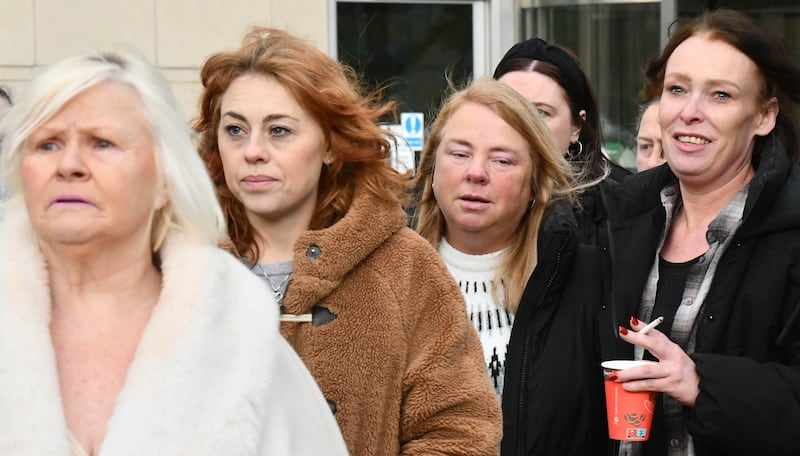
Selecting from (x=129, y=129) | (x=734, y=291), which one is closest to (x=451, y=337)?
(x=734, y=291)

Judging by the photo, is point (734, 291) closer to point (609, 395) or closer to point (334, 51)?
point (609, 395)

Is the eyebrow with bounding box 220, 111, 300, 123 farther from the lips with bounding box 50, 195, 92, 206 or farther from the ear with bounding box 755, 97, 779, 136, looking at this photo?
the ear with bounding box 755, 97, 779, 136

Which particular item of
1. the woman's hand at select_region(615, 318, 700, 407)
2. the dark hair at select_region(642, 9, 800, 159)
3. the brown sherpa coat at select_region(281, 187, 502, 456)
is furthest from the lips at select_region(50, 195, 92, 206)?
the dark hair at select_region(642, 9, 800, 159)

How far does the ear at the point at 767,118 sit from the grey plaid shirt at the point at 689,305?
0.75 ft

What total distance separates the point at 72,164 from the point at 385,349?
108cm

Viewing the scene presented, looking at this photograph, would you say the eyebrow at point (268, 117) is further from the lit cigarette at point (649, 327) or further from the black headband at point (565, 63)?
the black headband at point (565, 63)

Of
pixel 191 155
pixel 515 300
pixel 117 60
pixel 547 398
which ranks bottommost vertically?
pixel 547 398

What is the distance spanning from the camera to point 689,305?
3621 millimetres

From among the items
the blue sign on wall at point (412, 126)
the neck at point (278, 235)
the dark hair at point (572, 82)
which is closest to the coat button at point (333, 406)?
the neck at point (278, 235)

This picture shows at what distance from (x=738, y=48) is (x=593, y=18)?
237 inches

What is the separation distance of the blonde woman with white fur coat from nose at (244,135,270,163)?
0.71 m

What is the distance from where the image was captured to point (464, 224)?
4043mm

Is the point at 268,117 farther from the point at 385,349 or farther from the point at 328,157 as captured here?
the point at 385,349

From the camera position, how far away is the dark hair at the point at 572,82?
194 inches
